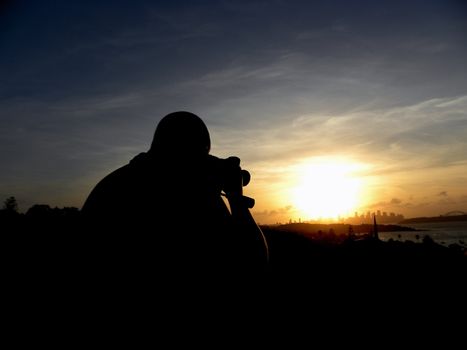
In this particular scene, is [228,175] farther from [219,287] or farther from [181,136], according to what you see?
[219,287]

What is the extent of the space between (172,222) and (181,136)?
696mm

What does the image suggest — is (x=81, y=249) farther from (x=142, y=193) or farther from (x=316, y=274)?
(x=316, y=274)

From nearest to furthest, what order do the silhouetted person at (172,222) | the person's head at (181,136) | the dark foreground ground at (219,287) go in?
the dark foreground ground at (219,287)
the silhouetted person at (172,222)
the person's head at (181,136)

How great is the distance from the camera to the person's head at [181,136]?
7.47ft

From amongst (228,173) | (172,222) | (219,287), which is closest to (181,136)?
(228,173)

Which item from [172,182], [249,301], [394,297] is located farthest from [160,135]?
[394,297]

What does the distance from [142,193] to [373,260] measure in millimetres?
15367

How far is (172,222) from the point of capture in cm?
203

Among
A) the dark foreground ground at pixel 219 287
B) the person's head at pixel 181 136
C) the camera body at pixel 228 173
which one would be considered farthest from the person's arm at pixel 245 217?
the person's head at pixel 181 136

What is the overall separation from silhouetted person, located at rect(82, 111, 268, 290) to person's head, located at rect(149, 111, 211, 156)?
0.04ft

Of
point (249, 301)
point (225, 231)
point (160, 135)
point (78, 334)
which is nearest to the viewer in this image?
point (78, 334)

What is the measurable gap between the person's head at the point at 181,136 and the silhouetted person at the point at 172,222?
1 cm

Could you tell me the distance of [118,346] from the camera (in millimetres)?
1748

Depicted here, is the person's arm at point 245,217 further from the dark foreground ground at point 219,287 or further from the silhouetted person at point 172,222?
the dark foreground ground at point 219,287
